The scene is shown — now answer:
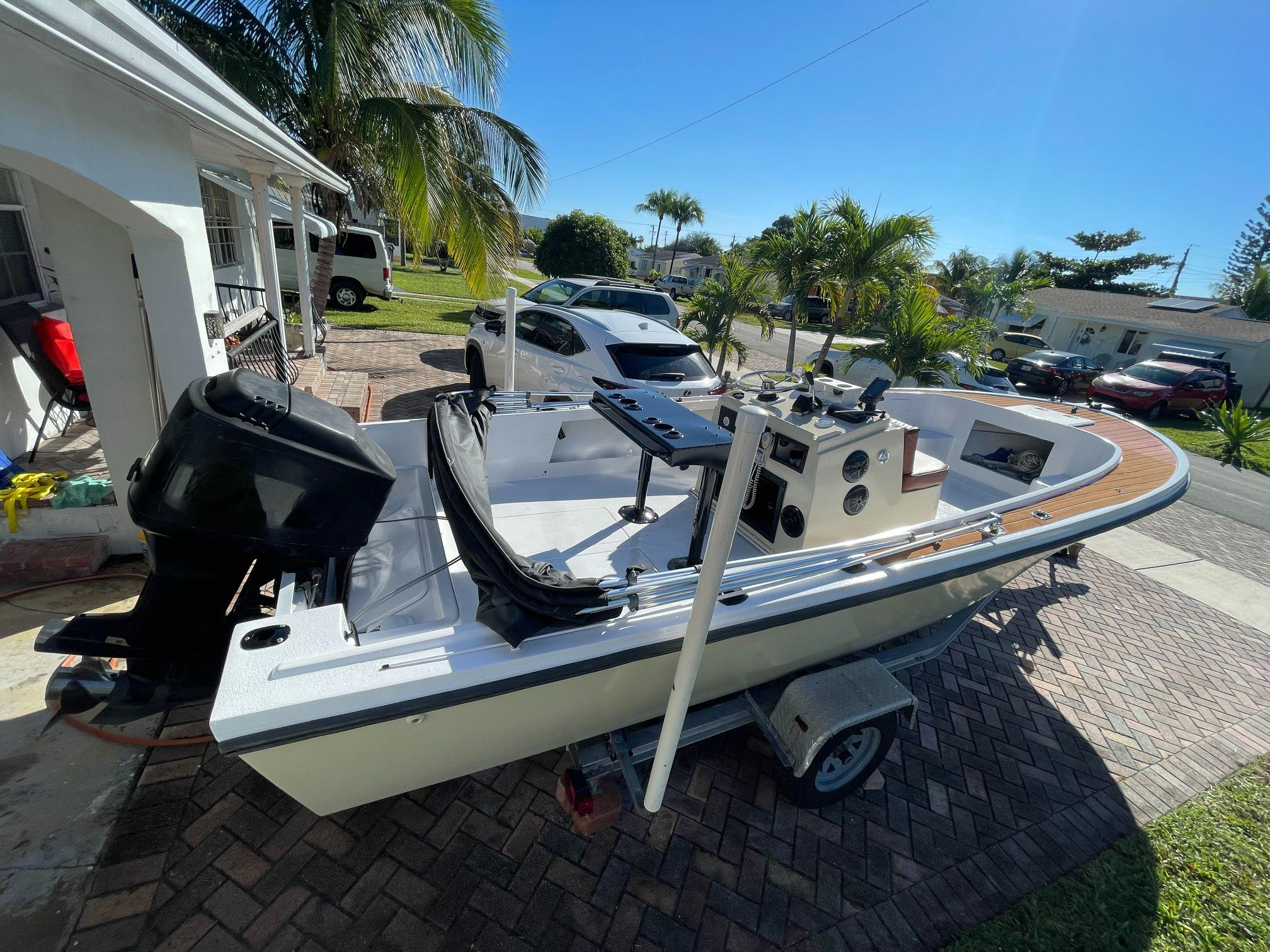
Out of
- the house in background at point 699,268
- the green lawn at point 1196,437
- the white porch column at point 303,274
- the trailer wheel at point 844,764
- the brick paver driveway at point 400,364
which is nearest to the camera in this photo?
the trailer wheel at point 844,764

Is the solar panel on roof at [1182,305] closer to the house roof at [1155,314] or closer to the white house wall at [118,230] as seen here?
the house roof at [1155,314]

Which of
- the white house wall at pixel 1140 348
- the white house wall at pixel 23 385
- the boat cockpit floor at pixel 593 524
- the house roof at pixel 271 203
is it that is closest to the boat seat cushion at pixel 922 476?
the boat cockpit floor at pixel 593 524

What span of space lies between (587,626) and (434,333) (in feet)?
38.8

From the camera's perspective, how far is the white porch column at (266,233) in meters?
5.80

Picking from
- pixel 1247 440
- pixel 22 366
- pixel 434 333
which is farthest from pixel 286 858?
pixel 1247 440

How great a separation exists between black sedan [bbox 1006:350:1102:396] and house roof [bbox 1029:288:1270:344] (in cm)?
876

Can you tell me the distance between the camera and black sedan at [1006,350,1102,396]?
1483 cm

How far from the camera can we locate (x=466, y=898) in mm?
2070

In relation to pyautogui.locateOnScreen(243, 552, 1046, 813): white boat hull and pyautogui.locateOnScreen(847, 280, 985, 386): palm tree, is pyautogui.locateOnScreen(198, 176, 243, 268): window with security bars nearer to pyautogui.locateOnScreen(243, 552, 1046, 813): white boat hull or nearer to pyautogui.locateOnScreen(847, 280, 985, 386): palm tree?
pyautogui.locateOnScreen(243, 552, 1046, 813): white boat hull

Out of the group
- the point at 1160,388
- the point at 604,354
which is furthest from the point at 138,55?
the point at 1160,388

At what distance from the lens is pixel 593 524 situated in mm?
3219

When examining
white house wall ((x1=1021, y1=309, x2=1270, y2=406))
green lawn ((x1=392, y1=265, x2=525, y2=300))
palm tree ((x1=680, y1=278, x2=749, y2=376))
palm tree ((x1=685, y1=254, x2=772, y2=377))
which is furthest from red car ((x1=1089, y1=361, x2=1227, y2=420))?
green lawn ((x1=392, y1=265, x2=525, y2=300))

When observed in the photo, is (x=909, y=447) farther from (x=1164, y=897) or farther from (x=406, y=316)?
(x=406, y=316)

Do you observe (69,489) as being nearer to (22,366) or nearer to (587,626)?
(22,366)
